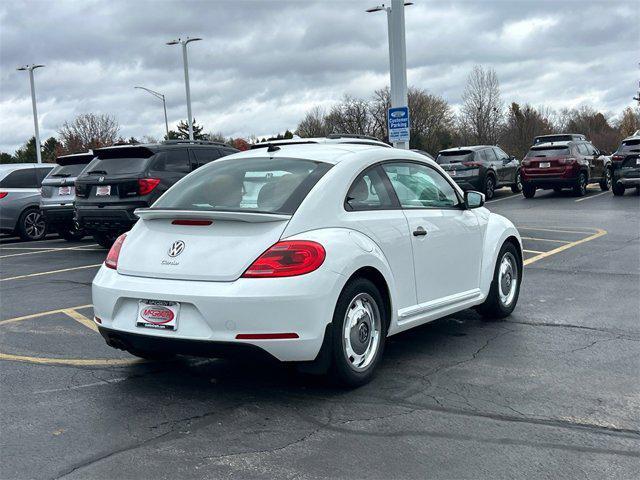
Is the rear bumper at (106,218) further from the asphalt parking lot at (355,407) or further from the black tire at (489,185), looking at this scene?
the black tire at (489,185)

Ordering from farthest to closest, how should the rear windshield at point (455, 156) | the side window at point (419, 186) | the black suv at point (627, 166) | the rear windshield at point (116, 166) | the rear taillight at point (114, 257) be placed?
1. the rear windshield at point (455, 156)
2. the black suv at point (627, 166)
3. the rear windshield at point (116, 166)
4. the side window at point (419, 186)
5. the rear taillight at point (114, 257)

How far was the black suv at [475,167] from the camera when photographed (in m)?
23.4

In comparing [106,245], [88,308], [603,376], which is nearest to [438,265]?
[603,376]

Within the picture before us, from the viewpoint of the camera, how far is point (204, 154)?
1355 centimetres

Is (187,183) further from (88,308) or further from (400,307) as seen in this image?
(88,308)

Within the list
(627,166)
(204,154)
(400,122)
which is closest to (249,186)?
(204,154)

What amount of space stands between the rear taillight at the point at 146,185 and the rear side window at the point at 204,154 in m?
1.21

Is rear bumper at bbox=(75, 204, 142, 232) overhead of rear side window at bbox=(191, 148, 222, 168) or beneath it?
beneath

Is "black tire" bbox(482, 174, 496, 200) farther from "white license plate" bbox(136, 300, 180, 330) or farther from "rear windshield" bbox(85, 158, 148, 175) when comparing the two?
"white license plate" bbox(136, 300, 180, 330)

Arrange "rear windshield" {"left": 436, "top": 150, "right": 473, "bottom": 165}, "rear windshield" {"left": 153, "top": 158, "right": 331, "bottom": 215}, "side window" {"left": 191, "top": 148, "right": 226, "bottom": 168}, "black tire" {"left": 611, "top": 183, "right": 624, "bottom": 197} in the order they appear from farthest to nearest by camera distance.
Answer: "rear windshield" {"left": 436, "top": 150, "right": 473, "bottom": 165}, "black tire" {"left": 611, "top": 183, "right": 624, "bottom": 197}, "side window" {"left": 191, "top": 148, "right": 226, "bottom": 168}, "rear windshield" {"left": 153, "top": 158, "right": 331, "bottom": 215}

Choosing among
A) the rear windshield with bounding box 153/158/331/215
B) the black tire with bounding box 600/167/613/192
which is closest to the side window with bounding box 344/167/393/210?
the rear windshield with bounding box 153/158/331/215

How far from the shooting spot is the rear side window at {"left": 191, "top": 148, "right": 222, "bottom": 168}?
13.3 meters

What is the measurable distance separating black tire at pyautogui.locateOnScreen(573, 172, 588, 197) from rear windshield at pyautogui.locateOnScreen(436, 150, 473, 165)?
11.1 ft

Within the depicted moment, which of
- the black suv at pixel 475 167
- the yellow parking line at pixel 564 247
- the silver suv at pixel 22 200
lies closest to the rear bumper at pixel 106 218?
the silver suv at pixel 22 200
